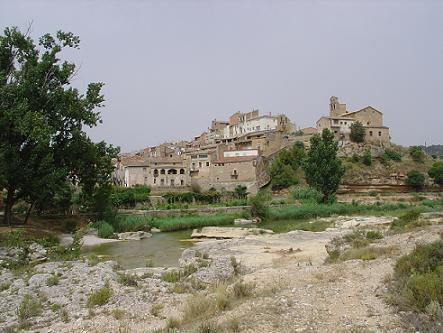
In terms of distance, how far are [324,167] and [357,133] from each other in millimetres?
34588

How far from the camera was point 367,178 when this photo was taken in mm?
74625

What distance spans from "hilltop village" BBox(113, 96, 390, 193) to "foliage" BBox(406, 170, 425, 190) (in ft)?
46.4

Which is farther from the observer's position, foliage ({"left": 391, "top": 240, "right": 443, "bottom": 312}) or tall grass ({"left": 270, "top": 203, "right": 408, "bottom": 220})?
tall grass ({"left": 270, "top": 203, "right": 408, "bottom": 220})

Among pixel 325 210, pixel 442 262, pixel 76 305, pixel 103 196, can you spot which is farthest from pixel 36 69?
pixel 325 210

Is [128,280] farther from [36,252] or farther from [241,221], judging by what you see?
[241,221]

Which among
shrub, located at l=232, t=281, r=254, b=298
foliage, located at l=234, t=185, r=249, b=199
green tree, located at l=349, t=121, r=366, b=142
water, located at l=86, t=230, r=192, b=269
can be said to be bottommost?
water, located at l=86, t=230, r=192, b=269

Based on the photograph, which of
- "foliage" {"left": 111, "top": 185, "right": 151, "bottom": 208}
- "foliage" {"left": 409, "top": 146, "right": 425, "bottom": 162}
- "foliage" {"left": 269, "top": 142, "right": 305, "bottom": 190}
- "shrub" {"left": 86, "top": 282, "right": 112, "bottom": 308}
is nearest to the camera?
"shrub" {"left": 86, "top": 282, "right": 112, "bottom": 308}

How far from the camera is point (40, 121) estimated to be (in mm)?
28672

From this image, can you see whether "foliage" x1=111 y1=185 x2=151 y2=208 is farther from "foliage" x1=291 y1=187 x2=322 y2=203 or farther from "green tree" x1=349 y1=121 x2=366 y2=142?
"green tree" x1=349 y1=121 x2=366 y2=142

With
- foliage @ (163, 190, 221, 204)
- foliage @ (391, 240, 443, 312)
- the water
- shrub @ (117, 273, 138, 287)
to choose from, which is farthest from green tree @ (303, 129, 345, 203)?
foliage @ (391, 240, 443, 312)

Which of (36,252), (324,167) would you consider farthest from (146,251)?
(324,167)

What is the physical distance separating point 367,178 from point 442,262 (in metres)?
67.6

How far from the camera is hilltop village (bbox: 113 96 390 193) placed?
245 feet

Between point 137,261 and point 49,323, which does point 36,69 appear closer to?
Answer: point 137,261
